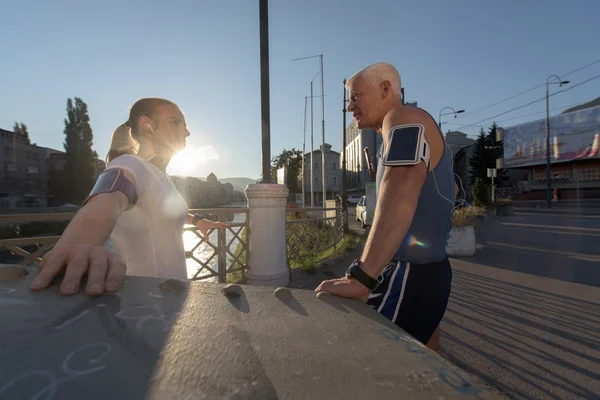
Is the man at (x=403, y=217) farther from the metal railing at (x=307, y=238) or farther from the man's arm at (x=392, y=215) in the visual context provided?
the metal railing at (x=307, y=238)

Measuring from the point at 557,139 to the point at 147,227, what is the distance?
45.1 metres

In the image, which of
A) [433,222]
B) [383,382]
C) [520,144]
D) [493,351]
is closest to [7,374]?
[383,382]

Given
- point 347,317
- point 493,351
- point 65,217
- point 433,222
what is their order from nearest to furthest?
point 347,317 → point 433,222 → point 493,351 → point 65,217

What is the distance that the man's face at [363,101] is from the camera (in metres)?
1.49

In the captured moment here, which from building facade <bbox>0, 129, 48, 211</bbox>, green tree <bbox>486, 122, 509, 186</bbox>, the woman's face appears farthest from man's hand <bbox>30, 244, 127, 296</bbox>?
building facade <bbox>0, 129, 48, 211</bbox>

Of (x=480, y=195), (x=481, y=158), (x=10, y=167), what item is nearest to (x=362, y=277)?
(x=480, y=195)

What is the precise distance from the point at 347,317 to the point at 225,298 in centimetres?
36

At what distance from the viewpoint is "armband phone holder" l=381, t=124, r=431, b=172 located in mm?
1145

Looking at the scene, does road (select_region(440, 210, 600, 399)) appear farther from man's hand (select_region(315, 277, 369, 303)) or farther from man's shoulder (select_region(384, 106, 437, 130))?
man's shoulder (select_region(384, 106, 437, 130))

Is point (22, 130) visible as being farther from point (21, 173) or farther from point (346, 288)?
point (346, 288)

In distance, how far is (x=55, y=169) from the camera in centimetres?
4684

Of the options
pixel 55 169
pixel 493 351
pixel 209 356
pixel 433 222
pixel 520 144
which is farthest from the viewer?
pixel 55 169

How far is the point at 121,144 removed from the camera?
177 centimetres

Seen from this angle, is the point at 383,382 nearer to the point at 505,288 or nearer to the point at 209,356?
the point at 209,356
